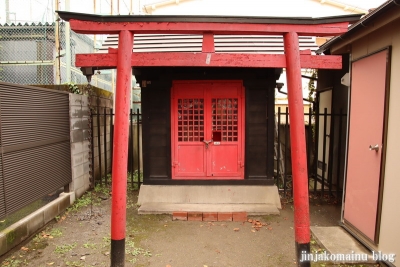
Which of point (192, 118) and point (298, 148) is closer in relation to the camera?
point (298, 148)

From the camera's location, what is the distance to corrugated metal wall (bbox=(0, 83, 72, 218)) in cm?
380

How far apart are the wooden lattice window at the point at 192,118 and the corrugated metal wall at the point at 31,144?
2413 mm

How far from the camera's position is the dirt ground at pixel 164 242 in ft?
12.0

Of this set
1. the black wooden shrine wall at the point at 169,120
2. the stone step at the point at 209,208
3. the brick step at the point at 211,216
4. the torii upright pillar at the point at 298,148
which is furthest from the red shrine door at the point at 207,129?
the torii upright pillar at the point at 298,148

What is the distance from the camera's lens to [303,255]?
124 inches

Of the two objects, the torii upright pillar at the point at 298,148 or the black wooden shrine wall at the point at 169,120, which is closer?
the torii upright pillar at the point at 298,148

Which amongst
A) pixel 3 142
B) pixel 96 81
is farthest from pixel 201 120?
pixel 96 81

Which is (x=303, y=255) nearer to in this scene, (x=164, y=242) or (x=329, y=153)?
(x=164, y=242)

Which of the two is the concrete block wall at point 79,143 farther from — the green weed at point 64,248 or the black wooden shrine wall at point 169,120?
the green weed at point 64,248

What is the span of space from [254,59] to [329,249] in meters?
2.86

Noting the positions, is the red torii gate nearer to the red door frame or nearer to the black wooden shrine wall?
the red door frame

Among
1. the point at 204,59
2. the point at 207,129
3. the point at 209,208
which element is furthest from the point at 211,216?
the point at 204,59

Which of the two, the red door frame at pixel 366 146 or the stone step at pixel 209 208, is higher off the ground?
the red door frame at pixel 366 146

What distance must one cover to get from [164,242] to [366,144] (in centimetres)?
342
